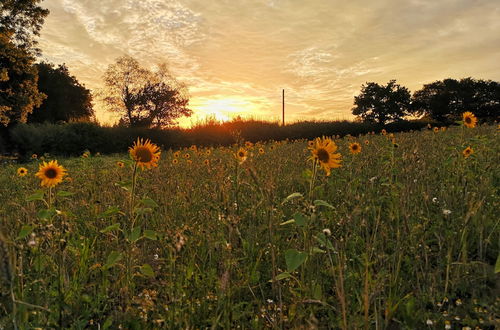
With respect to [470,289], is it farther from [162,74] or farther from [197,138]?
[162,74]

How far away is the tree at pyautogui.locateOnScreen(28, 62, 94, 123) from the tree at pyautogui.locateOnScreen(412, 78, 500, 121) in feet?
170

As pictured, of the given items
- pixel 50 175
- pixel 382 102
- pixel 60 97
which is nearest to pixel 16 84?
pixel 60 97

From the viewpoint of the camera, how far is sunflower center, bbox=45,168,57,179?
8.99 ft

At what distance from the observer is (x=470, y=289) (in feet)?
6.88

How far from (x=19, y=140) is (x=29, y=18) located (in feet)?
41.9

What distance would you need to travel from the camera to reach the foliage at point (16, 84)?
Result: 865 inches

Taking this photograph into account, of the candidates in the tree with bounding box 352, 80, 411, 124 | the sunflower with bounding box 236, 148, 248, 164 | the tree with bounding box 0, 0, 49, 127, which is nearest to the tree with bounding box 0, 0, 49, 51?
the tree with bounding box 0, 0, 49, 127

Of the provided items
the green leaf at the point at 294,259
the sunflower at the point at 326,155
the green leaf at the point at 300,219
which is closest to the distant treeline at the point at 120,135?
the sunflower at the point at 326,155

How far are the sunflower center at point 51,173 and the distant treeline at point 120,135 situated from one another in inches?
516

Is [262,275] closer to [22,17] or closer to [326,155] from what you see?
[326,155]

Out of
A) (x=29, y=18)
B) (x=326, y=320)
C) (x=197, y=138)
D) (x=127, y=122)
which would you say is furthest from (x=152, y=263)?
(x=127, y=122)

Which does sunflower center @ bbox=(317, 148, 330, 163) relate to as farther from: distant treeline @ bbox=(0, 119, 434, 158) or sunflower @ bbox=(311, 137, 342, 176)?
distant treeline @ bbox=(0, 119, 434, 158)

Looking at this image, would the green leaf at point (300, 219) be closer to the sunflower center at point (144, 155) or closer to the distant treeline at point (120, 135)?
the sunflower center at point (144, 155)

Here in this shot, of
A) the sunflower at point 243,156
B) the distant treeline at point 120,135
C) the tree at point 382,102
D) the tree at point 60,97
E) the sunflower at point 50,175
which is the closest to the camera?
the sunflower at point 243,156
